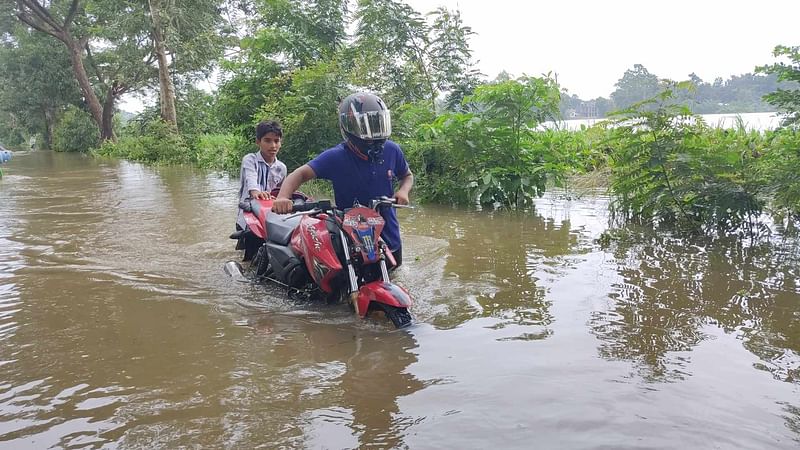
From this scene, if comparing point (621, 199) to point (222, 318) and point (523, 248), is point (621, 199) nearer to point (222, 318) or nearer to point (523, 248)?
point (523, 248)

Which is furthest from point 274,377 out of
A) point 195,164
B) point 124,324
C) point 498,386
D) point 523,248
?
point 195,164

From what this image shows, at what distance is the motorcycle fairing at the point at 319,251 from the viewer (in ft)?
15.3

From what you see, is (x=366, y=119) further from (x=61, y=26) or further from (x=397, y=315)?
(x=61, y=26)

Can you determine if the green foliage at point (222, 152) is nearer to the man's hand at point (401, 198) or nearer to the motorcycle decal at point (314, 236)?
the motorcycle decal at point (314, 236)

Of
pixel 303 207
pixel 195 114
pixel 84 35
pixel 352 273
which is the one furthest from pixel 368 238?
pixel 84 35

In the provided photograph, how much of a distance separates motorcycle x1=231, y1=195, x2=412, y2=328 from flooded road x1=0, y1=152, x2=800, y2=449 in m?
0.19

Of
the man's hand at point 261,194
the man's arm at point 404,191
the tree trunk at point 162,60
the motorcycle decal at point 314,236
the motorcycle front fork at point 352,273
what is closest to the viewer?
the motorcycle front fork at point 352,273

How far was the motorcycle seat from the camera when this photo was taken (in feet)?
17.7

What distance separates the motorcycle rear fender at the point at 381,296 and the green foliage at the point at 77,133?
4068 cm

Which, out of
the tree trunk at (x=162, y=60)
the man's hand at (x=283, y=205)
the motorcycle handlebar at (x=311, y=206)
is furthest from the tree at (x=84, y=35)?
the motorcycle handlebar at (x=311, y=206)

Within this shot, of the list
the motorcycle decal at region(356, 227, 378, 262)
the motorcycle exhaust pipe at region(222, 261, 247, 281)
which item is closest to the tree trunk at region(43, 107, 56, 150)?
the motorcycle exhaust pipe at region(222, 261, 247, 281)

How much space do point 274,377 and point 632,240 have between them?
16.6 ft

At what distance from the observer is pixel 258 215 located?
6.08m

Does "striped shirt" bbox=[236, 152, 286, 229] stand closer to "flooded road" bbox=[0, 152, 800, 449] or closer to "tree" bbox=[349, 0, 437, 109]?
"flooded road" bbox=[0, 152, 800, 449]
